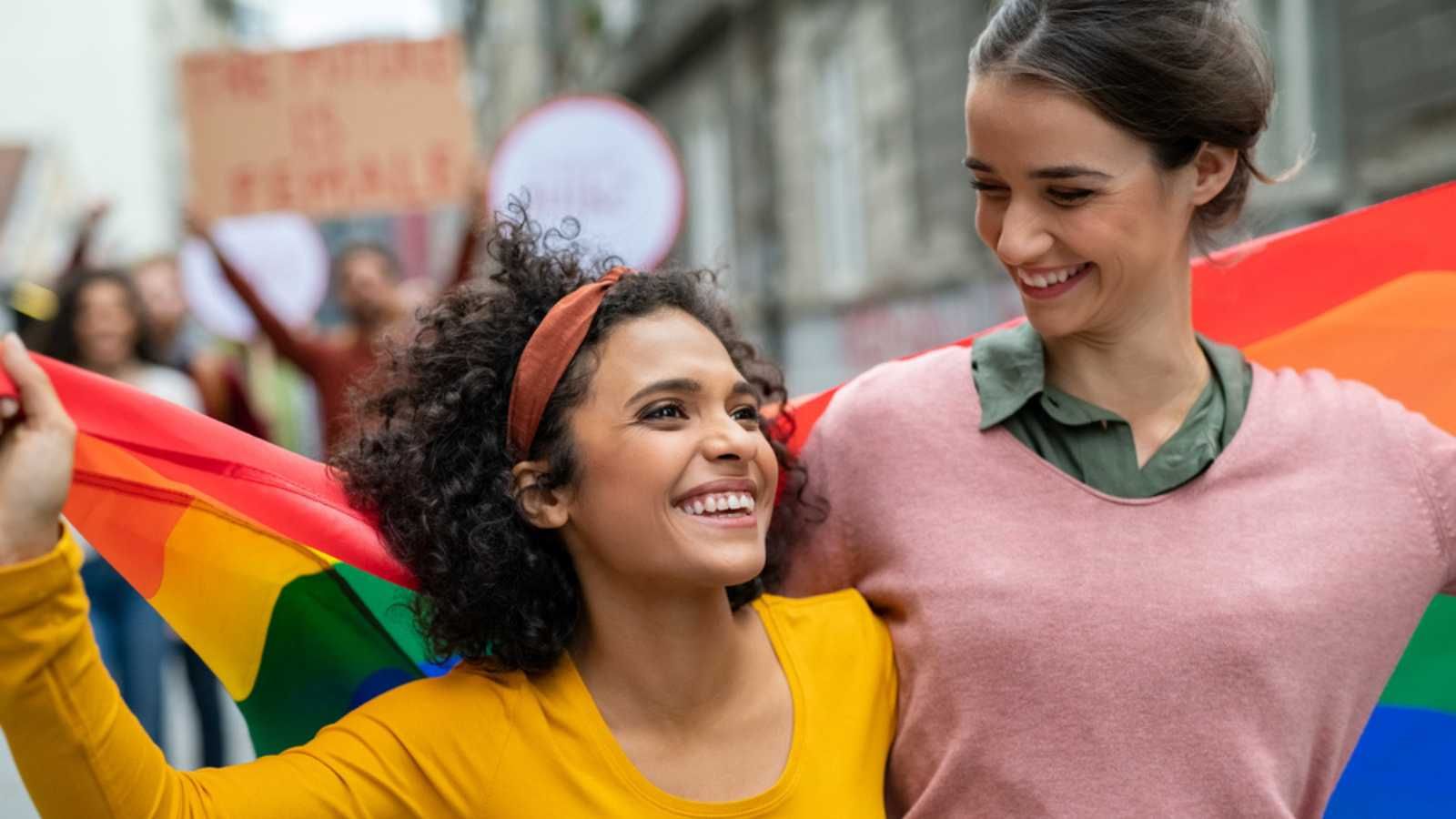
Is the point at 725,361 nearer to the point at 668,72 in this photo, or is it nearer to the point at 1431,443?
the point at 1431,443

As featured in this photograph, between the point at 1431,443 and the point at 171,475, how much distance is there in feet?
5.85

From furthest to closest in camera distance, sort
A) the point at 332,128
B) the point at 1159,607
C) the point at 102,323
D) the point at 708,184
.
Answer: the point at 708,184 < the point at 332,128 < the point at 102,323 < the point at 1159,607

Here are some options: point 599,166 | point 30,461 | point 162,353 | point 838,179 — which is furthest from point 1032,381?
point 838,179

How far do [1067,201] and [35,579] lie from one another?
1.38 m

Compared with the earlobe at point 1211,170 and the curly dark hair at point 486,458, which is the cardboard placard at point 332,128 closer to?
the curly dark hair at point 486,458

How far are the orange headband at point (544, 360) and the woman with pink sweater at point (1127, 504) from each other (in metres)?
0.46

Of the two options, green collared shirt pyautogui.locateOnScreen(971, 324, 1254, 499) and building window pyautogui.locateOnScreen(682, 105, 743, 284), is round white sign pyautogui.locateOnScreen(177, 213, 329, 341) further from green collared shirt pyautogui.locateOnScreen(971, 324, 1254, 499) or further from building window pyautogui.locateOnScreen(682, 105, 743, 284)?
green collared shirt pyautogui.locateOnScreen(971, 324, 1254, 499)

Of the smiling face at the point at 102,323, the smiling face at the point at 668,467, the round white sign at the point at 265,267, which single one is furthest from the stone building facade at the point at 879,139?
the smiling face at the point at 102,323

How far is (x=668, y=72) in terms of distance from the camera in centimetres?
1966

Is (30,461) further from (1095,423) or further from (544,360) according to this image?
(1095,423)

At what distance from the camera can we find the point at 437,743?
219cm

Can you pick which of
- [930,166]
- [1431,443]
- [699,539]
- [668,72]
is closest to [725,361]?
[699,539]

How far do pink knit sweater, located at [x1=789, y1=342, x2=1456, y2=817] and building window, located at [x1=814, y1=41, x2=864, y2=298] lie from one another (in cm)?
1130

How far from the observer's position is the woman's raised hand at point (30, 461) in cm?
185
